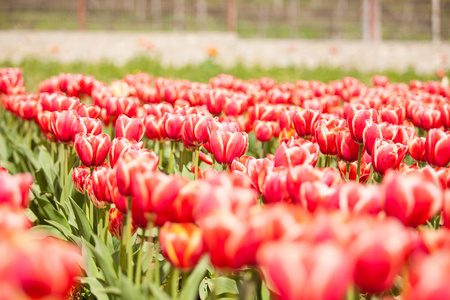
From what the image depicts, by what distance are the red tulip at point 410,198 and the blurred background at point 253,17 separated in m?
12.8

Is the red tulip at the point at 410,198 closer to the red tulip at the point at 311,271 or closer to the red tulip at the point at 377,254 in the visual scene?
the red tulip at the point at 377,254

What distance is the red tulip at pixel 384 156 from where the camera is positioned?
4.82 ft

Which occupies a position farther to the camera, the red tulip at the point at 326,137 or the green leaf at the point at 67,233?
the red tulip at the point at 326,137

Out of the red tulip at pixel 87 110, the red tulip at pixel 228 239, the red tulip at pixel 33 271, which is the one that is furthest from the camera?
the red tulip at pixel 87 110

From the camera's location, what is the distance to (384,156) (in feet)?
4.85

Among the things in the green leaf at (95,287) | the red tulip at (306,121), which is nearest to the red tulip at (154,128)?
the red tulip at (306,121)

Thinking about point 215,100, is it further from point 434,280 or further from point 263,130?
point 434,280

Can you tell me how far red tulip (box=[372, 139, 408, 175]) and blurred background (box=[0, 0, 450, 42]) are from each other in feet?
40.0

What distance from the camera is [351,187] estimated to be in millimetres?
916

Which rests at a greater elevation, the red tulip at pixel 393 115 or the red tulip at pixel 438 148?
the red tulip at pixel 393 115

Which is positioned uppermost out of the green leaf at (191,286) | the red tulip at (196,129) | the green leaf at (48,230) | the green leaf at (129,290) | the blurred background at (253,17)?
the blurred background at (253,17)

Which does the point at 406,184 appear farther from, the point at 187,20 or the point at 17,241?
the point at 187,20

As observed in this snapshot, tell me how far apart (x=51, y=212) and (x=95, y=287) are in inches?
28.0

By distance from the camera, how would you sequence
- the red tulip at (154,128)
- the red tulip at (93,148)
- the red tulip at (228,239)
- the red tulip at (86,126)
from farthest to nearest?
the red tulip at (154,128)
the red tulip at (86,126)
the red tulip at (93,148)
the red tulip at (228,239)
